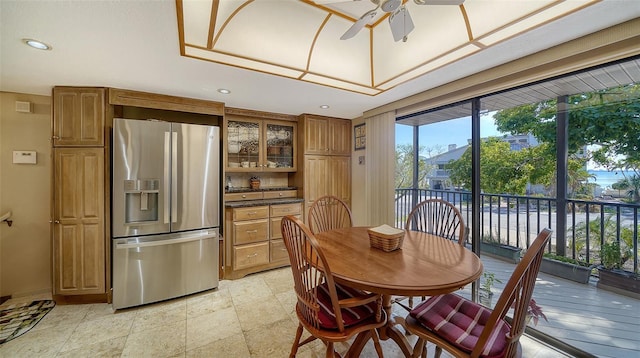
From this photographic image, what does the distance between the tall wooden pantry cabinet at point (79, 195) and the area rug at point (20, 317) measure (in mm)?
164

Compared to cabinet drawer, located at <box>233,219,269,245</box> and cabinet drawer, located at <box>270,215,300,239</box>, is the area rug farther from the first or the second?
cabinet drawer, located at <box>270,215,300,239</box>

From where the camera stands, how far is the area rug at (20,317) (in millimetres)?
2039

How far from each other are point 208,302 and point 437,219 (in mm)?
2565

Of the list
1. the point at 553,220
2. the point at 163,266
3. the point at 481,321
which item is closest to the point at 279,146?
the point at 163,266

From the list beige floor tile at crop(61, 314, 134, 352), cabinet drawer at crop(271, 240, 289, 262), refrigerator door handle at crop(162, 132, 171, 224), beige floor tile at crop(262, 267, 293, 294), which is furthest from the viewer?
cabinet drawer at crop(271, 240, 289, 262)

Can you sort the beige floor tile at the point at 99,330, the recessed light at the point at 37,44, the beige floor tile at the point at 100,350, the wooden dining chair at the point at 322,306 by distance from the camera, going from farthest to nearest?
1. the beige floor tile at the point at 99,330
2. the beige floor tile at the point at 100,350
3. the recessed light at the point at 37,44
4. the wooden dining chair at the point at 322,306

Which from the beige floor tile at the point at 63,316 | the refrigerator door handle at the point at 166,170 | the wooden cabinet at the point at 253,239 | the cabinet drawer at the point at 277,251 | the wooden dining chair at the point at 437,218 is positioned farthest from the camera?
the cabinet drawer at the point at 277,251

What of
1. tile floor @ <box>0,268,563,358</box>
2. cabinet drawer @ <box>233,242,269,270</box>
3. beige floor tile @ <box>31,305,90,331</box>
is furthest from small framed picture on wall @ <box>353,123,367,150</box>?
beige floor tile @ <box>31,305,90,331</box>

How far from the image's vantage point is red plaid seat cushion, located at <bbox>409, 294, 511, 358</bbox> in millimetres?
1177

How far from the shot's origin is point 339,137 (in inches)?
158

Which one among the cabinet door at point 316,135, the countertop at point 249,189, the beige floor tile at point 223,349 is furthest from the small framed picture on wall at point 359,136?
the beige floor tile at point 223,349

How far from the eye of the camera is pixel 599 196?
2.19 m

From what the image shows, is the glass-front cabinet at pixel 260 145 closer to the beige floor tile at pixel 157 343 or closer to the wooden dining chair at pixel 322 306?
the beige floor tile at pixel 157 343

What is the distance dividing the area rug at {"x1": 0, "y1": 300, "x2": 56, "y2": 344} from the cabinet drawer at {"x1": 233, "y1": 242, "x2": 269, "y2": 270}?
179 cm
